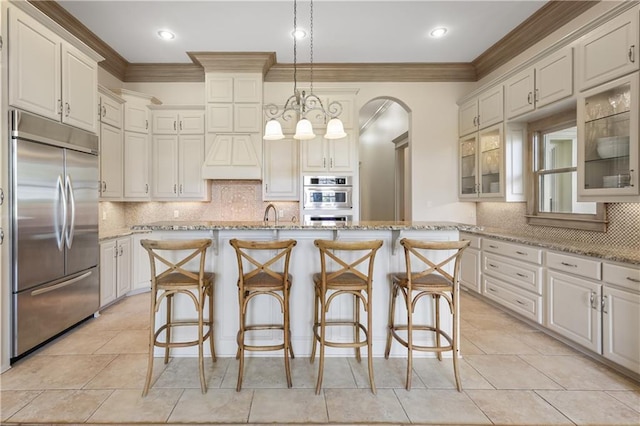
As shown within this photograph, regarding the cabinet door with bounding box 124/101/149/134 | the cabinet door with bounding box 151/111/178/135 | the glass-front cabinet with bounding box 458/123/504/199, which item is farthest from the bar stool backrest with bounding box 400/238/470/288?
the cabinet door with bounding box 124/101/149/134

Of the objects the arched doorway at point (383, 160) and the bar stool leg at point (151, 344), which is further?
the arched doorway at point (383, 160)

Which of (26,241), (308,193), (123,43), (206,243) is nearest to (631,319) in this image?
(206,243)

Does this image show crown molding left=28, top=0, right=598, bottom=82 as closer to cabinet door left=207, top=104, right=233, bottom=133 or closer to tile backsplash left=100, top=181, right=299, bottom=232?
→ cabinet door left=207, top=104, right=233, bottom=133

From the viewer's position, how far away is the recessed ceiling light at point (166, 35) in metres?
3.74

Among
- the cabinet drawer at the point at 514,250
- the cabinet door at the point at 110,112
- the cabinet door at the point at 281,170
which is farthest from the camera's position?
the cabinet door at the point at 281,170

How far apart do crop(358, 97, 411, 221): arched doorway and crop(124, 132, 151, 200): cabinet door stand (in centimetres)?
380

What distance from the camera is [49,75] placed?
106 inches

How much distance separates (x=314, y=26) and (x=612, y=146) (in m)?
3.18

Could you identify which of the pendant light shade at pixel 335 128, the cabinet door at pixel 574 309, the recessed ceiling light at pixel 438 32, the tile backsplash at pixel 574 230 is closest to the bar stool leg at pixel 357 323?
the pendant light shade at pixel 335 128

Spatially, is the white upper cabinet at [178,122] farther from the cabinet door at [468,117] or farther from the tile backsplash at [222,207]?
the cabinet door at [468,117]

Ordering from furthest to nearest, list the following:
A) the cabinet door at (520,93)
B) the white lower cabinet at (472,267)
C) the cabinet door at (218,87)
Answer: the cabinet door at (218,87) → the white lower cabinet at (472,267) → the cabinet door at (520,93)

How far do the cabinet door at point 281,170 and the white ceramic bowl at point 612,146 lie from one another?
10.8 ft

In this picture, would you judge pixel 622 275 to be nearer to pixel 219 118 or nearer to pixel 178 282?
pixel 178 282

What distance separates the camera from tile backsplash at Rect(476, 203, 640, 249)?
2639mm
